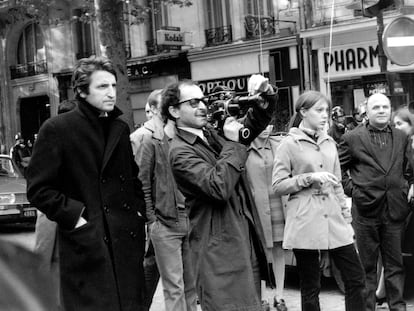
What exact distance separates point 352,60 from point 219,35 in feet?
16.7

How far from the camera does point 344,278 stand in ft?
18.7

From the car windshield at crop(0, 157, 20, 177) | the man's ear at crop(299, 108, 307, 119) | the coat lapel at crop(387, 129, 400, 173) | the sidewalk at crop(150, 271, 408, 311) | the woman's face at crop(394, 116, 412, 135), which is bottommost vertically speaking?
the sidewalk at crop(150, 271, 408, 311)

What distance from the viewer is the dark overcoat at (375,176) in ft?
20.5

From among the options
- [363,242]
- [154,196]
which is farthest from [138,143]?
[363,242]

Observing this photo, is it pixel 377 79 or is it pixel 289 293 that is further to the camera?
pixel 377 79

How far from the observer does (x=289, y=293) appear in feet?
25.3

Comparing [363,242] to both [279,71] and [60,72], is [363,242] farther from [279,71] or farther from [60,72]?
[60,72]

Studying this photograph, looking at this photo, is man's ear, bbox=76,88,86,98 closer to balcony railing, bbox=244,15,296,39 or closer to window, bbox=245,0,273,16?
balcony railing, bbox=244,15,296,39

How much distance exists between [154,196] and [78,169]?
84.5 inches

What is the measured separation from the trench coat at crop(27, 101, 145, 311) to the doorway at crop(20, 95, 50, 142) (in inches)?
1212

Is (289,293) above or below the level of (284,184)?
below

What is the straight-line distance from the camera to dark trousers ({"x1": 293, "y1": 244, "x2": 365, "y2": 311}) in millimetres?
5680

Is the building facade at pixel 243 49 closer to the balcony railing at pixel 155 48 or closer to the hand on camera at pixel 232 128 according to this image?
the balcony railing at pixel 155 48

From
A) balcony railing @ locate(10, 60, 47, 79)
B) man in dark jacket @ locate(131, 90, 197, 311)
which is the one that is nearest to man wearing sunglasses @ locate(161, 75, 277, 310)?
man in dark jacket @ locate(131, 90, 197, 311)
